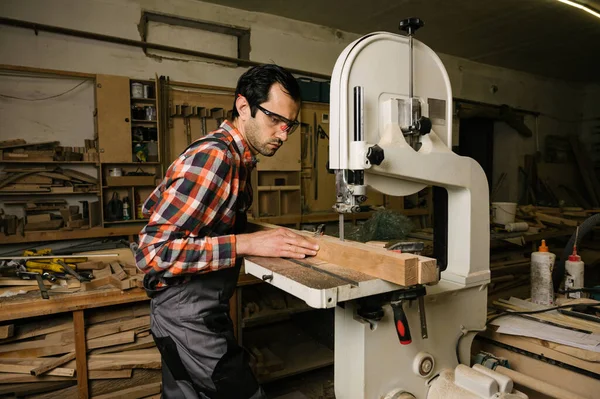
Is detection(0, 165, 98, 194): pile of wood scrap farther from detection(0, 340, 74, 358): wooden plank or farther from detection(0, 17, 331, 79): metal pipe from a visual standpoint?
detection(0, 340, 74, 358): wooden plank

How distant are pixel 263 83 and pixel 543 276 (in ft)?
4.03

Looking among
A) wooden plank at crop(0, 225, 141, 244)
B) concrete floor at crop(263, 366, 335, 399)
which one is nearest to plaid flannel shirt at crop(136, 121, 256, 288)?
concrete floor at crop(263, 366, 335, 399)

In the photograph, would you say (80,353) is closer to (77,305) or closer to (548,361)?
(77,305)

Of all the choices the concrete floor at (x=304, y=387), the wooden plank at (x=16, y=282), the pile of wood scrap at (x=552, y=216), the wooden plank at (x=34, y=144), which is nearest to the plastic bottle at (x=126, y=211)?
the wooden plank at (x=34, y=144)

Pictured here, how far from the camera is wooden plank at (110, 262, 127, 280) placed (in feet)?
6.34

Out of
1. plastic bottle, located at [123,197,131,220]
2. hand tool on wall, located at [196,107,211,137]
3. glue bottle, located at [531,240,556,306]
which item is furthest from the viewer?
hand tool on wall, located at [196,107,211,137]

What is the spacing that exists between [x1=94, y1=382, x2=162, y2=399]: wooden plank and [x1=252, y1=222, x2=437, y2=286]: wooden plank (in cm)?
138

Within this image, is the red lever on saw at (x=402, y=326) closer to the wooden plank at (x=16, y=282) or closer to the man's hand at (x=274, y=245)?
the man's hand at (x=274, y=245)

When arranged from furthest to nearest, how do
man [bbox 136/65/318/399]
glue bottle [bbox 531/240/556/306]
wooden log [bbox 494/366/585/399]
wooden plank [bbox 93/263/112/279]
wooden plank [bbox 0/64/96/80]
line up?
wooden plank [bbox 0/64/96/80]
wooden plank [bbox 93/263/112/279]
glue bottle [bbox 531/240/556/306]
man [bbox 136/65/318/399]
wooden log [bbox 494/366/585/399]

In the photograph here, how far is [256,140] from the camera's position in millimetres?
1321

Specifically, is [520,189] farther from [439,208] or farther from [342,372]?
[342,372]

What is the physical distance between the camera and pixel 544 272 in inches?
56.6

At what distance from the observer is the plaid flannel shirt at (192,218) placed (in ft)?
3.59

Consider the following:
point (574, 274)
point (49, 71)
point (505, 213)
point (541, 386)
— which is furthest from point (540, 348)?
point (49, 71)
